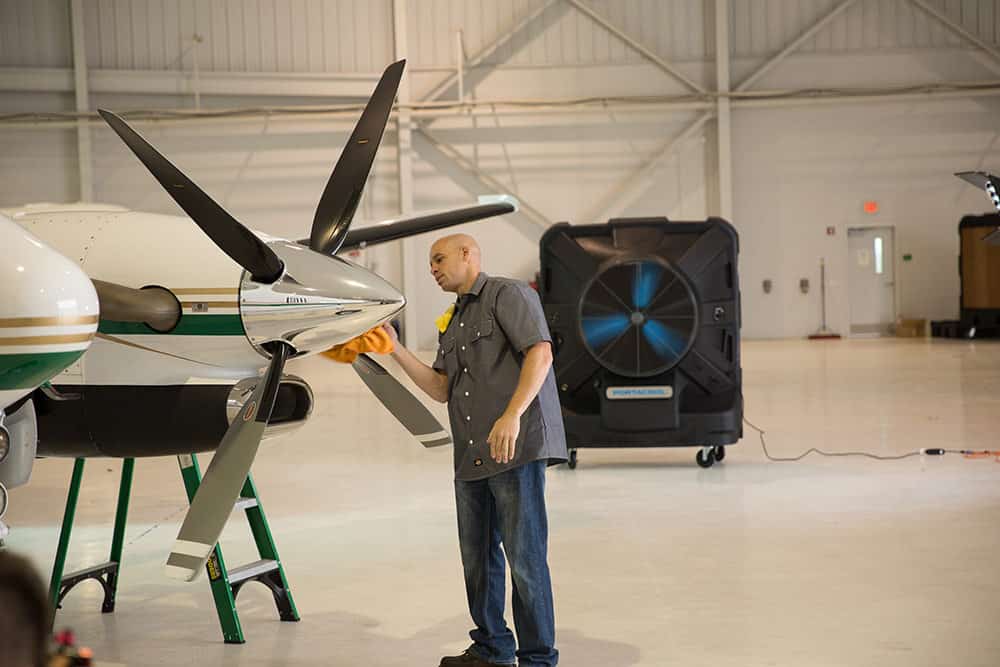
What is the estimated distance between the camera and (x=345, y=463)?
1050 centimetres

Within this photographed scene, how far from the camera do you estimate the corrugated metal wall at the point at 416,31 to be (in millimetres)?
23828

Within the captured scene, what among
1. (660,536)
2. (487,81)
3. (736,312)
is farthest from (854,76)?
(660,536)

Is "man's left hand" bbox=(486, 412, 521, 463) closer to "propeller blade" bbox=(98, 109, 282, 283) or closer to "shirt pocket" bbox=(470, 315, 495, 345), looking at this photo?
"shirt pocket" bbox=(470, 315, 495, 345)

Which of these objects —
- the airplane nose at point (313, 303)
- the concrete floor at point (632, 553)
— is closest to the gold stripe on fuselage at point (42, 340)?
the airplane nose at point (313, 303)

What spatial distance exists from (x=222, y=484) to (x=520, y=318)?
4.32 ft

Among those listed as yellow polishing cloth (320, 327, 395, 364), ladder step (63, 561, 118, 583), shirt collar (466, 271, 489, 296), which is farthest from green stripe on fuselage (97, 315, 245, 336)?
ladder step (63, 561, 118, 583)

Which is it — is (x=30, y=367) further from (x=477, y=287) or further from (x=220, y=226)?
(x=477, y=287)

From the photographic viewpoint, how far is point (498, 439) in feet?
14.4

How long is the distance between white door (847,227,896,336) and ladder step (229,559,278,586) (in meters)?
21.0

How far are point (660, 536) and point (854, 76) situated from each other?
1953 centimetres

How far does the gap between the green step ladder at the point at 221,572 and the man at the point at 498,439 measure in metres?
1.18

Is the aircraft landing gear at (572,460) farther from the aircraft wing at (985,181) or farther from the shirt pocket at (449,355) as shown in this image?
the aircraft wing at (985,181)

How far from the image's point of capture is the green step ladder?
17.4 ft

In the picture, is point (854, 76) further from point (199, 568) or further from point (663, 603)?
point (199, 568)
